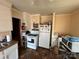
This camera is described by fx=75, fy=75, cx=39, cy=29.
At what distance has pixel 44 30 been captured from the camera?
484cm

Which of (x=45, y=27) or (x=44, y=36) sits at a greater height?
(x=45, y=27)

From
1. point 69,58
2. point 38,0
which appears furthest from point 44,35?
point 38,0

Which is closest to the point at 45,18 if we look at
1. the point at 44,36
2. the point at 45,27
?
the point at 45,27

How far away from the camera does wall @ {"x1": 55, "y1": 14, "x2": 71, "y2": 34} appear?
211 inches

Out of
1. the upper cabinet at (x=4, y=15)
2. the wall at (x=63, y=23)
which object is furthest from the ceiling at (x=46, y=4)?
the wall at (x=63, y=23)

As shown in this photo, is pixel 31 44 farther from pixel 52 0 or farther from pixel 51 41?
pixel 52 0

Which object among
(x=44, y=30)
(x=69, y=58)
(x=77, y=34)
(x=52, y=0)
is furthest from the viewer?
(x=44, y=30)

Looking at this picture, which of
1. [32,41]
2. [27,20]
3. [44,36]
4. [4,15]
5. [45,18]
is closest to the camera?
[4,15]

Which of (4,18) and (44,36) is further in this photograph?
(44,36)

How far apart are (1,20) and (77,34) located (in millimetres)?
3864

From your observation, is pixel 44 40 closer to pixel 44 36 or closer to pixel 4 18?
pixel 44 36

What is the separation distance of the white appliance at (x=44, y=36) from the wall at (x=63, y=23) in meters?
1.27

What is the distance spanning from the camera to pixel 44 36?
4879mm

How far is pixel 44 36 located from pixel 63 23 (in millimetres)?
1800
